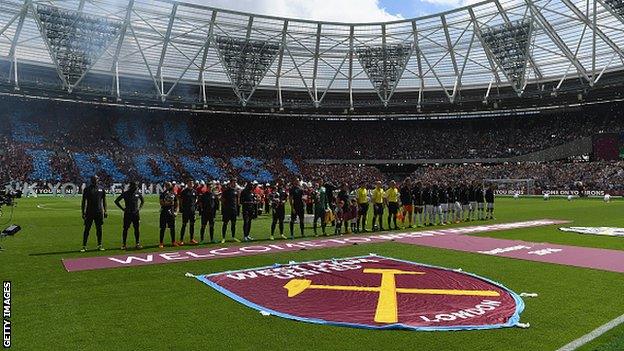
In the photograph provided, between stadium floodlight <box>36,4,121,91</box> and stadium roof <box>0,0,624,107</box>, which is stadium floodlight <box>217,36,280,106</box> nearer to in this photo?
stadium roof <box>0,0,624,107</box>

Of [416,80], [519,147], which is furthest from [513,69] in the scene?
[519,147]

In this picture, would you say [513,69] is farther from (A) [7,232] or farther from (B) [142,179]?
(A) [7,232]

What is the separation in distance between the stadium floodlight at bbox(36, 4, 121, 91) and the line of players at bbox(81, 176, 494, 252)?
28.0 meters

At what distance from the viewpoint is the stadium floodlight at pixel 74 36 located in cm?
4147

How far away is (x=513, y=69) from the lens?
50.2 m

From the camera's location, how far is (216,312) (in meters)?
6.77

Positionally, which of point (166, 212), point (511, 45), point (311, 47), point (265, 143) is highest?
point (311, 47)

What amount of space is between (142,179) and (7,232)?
44824 millimetres

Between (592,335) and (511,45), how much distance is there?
47152mm

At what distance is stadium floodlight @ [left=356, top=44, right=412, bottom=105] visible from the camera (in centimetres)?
5359

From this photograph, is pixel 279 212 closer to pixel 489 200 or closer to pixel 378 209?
pixel 378 209

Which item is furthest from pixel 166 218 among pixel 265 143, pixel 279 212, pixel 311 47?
pixel 265 143

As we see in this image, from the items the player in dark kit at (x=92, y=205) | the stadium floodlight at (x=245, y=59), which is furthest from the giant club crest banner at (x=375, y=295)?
the stadium floodlight at (x=245, y=59)

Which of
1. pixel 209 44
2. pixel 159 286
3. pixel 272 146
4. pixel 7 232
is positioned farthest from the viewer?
pixel 272 146
